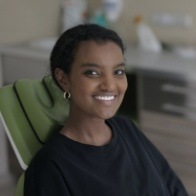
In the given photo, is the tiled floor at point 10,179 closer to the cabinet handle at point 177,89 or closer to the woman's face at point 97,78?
the cabinet handle at point 177,89

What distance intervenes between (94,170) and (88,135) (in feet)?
0.37

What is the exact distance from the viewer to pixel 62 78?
118 centimetres

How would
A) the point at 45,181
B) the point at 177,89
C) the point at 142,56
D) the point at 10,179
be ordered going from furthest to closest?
the point at 10,179 < the point at 142,56 < the point at 177,89 < the point at 45,181

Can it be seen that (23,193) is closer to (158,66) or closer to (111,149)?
(111,149)

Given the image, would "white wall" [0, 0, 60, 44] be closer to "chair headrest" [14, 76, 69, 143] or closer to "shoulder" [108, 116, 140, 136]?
"chair headrest" [14, 76, 69, 143]

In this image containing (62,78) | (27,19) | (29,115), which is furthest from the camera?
(27,19)

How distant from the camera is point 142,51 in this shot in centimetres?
277

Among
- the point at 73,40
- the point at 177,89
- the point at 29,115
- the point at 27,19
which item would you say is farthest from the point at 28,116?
the point at 27,19

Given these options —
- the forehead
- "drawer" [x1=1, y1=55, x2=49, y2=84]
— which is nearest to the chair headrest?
the forehead

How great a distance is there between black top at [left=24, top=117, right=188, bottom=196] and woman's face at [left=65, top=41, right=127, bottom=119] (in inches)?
4.5

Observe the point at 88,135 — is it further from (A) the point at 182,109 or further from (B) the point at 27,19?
(B) the point at 27,19

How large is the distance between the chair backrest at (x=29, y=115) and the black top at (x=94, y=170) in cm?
12

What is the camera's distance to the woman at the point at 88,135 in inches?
43.4

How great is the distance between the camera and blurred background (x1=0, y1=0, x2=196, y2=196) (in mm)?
2324
